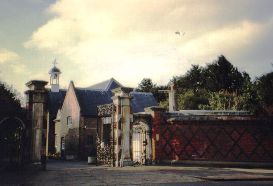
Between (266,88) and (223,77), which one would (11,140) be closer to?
(266,88)

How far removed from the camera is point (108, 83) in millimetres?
41062

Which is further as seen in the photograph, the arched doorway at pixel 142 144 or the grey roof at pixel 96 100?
the grey roof at pixel 96 100

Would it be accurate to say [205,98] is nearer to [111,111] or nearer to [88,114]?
[88,114]

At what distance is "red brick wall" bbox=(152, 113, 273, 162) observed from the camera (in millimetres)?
23281

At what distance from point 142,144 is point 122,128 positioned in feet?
9.15

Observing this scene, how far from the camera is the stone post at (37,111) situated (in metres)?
19.0

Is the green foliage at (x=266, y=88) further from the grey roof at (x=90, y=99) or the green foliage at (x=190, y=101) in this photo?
the green foliage at (x=190, y=101)

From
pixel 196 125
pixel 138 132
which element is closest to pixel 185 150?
pixel 196 125

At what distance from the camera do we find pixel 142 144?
24.4 metres

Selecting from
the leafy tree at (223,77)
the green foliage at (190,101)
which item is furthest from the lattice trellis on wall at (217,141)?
the leafy tree at (223,77)

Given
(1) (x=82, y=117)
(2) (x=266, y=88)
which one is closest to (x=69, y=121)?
(1) (x=82, y=117)

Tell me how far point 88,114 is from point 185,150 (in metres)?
14.7

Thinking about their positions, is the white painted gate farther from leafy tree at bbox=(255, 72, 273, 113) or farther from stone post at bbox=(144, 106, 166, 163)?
leafy tree at bbox=(255, 72, 273, 113)

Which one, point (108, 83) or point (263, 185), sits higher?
point (108, 83)
